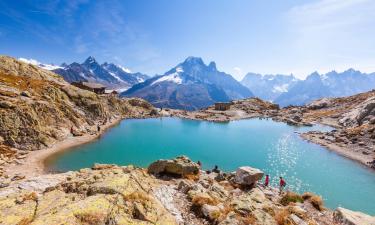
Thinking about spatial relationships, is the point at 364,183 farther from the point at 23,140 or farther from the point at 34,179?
the point at 23,140

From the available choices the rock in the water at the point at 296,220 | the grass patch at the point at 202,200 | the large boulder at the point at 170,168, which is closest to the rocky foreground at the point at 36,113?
the large boulder at the point at 170,168

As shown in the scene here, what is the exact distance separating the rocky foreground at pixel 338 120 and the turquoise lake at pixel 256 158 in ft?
19.3

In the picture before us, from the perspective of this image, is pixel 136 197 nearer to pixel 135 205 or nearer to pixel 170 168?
pixel 135 205

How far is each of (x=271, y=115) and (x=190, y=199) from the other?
152 meters

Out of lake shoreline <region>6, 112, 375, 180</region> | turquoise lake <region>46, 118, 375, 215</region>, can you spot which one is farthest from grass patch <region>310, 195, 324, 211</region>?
lake shoreline <region>6, 112, 375, 180</region>

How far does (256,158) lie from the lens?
62.8 metres

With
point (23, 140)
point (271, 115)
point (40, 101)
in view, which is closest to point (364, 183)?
point (23, 140)

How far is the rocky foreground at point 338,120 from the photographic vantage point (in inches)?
2790

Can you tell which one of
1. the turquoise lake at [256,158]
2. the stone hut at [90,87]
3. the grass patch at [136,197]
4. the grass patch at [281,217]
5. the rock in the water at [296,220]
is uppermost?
the stone hut at [90,87]

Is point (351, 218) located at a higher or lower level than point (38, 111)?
lower

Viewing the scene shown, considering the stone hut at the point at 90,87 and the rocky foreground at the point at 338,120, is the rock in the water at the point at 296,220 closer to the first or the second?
the rocky foreground at the point at 338,120

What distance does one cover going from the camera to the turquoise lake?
44969mm

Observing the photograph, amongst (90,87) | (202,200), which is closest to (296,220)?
(202,200)

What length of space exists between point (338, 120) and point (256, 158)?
88.8 m
